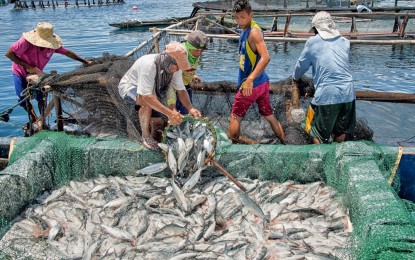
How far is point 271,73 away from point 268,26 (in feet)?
29.0

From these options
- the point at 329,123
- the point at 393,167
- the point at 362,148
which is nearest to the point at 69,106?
the point at 329,123

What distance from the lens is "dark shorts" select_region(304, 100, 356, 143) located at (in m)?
5.58

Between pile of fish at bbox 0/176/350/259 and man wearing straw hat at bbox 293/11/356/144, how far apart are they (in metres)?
1.03

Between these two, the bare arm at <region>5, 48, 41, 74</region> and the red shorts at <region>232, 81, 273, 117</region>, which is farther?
the bare arm at <region>5, 48, 41, 74</region>

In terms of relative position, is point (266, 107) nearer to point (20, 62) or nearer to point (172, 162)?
point (172, 162)

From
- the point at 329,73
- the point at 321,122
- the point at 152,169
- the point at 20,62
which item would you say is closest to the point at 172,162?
the point at 152,169

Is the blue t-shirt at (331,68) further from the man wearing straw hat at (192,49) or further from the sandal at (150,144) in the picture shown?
the sandal at (150,144)

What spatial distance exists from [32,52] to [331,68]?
4.97 metres

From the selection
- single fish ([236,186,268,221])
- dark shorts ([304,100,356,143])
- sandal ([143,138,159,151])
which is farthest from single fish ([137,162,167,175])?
dark shorts ([304,100,356,143])

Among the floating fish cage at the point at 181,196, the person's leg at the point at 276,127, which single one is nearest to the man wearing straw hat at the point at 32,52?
the floating fish cage at the point at 181,196

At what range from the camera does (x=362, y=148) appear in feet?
17.1

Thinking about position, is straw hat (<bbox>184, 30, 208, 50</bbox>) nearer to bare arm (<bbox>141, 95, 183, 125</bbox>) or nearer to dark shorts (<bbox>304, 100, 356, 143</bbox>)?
bare arm (<bbox>141, 95, 183, 125</bbox>)

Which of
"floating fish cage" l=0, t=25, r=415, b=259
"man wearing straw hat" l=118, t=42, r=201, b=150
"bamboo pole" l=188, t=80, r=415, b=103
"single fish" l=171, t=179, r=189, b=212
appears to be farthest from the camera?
"bamboo pole" l=188, t=80, r=415, b=103

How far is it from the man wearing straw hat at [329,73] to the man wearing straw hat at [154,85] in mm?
1719
